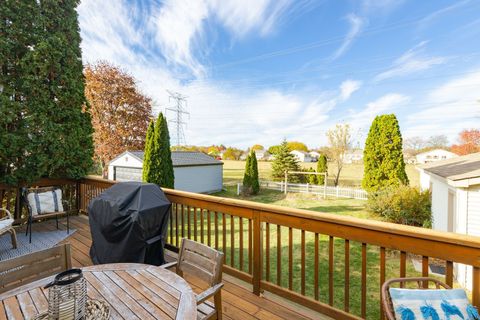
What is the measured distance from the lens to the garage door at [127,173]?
42.5 ft

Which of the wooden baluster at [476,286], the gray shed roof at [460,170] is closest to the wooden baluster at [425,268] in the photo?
the wooden baluster at [476,286]

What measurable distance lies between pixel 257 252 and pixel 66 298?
178cm

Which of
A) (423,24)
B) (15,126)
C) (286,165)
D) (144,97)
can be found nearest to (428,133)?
(286,165)

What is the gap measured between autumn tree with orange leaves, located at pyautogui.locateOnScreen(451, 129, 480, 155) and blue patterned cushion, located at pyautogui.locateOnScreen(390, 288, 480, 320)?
2631 centimetres

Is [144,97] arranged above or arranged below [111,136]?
above

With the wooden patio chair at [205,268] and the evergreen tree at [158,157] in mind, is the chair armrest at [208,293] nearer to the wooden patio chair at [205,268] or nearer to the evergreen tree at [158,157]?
the wooden patio chair at [205,268]

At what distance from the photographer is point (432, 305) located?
49.1 inches

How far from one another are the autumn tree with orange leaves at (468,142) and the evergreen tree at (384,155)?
15.7 meters

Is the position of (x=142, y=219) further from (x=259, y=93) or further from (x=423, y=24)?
(x=259, y=93)

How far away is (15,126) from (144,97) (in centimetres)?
1281

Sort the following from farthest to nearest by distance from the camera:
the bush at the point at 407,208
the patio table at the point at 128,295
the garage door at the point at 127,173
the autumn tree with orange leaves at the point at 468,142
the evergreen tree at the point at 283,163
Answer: the autumn tree with orange leaves at the point at 468,142 → the evergreen tree at the point at 283,163 → the garage door at the point at 127,173 → the bush at the point at 407,208 → the patio table at the point at 128,295

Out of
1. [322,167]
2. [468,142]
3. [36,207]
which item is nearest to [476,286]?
[36,207]

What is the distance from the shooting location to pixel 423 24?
29.1 ft

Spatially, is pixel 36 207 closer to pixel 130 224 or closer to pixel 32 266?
pixel 130 224
